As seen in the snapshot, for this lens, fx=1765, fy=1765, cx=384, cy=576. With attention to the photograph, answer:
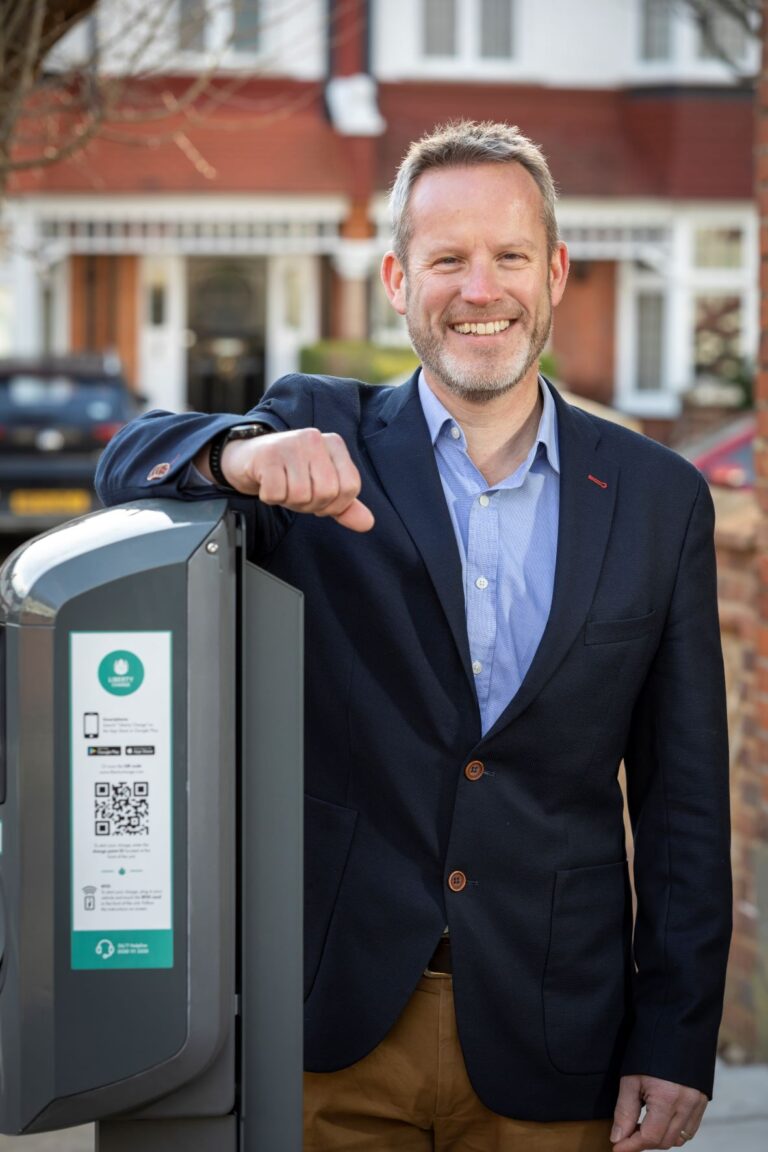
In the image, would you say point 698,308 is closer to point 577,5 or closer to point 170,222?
point 577,5

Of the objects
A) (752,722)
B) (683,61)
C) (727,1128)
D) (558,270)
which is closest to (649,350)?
(683,61)

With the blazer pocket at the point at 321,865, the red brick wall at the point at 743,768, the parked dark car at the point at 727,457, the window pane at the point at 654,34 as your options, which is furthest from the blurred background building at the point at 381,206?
the blazer pocket at the point at 321,865

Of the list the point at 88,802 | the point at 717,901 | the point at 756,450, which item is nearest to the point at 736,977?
the point at 756,450

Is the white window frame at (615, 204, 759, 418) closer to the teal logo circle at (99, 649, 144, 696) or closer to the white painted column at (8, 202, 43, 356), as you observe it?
the white painted column at (8, 202, 43, 356)

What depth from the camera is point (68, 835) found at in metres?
1.89

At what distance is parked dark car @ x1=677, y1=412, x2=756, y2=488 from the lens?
405 inches

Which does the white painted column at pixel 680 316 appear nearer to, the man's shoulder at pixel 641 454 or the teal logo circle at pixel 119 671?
the man's shoulder at pixel 641 454

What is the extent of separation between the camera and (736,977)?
505 centimetres

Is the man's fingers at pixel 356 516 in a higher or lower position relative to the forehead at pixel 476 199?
lower

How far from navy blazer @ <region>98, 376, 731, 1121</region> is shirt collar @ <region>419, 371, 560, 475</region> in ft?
0.08

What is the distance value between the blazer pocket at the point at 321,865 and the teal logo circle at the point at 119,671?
1.67ft

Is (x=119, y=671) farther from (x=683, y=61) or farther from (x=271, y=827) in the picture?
(x=683, y=61)

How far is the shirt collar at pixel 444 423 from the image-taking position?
2.41 meters

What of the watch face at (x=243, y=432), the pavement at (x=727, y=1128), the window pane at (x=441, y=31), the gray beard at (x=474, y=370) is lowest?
the pavement at (x=727, y=1128)
